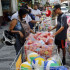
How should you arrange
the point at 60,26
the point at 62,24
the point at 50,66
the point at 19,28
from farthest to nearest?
the point at 60,26 < the point at 62,24 < the point at 19,28 < the point at 50,66

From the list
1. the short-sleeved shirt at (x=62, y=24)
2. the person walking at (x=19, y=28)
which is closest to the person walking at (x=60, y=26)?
the short-sleeved shirt at (x=62, y=24)

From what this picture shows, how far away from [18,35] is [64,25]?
1.16m

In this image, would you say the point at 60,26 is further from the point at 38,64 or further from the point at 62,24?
the point at 38,64

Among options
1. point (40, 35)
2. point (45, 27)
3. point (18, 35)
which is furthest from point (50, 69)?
point (45, 27)

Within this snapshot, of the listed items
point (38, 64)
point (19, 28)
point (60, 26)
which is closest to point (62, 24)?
point (60, 26)

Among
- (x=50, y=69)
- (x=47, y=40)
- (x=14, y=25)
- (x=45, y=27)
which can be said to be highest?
(x=14, y=25)

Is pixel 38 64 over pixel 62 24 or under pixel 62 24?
under

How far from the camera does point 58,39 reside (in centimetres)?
342

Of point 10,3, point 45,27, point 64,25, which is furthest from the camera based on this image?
point 10,3

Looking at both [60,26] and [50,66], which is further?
[60,26]

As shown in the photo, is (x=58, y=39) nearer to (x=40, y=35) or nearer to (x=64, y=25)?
(x=64, y=25)

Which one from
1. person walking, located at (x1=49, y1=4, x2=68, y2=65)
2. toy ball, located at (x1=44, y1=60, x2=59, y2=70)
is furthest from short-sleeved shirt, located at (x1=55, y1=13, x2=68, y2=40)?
toy ball, located at (x1=44, y1=60, x2=59, y2=70)

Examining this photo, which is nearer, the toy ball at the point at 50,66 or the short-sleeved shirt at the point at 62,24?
the toy ball at the point at 50,66

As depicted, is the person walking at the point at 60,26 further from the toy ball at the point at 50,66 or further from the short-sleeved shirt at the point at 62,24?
the toy ball at the point at 50,66
